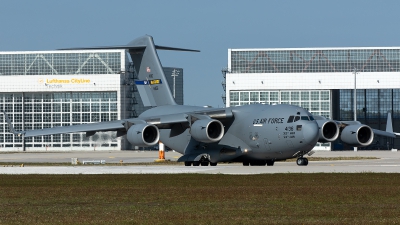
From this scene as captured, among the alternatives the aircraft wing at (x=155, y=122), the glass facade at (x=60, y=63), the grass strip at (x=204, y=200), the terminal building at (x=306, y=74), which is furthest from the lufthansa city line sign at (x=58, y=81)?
the grass strip at (x=204, y=200)

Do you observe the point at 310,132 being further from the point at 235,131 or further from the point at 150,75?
the point at 150,75

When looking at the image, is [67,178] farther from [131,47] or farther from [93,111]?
[93,111]

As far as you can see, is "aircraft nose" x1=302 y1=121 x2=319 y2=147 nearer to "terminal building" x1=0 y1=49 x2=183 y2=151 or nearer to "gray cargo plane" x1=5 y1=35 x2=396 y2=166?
"gray cargo plane" x1=5 y1=35 x2=396 y2=166

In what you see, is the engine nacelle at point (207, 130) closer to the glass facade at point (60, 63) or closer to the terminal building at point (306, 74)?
the terminal building at point (306, 74)

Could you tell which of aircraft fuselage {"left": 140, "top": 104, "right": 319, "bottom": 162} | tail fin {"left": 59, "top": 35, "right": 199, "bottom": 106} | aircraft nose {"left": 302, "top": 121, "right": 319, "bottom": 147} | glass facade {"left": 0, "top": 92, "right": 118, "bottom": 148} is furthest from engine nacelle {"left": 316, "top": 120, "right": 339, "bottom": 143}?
glass facade {"left": 0, "top": 92, "right": 118, "bottom": 148}

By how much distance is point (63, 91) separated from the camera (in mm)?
114250

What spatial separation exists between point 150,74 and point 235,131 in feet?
28.2

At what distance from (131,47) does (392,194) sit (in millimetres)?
33248

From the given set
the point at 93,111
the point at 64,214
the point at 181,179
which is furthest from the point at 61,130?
the point at 93,111

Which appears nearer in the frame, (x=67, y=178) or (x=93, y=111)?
(x=67, y=178)

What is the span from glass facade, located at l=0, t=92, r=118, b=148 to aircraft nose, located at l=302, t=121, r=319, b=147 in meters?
69.0

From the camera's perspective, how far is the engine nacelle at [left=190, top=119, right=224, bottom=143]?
48.8 meters

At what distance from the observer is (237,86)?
107m

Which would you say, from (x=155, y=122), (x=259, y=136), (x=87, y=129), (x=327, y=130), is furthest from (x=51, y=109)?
(x=327, y=130)
